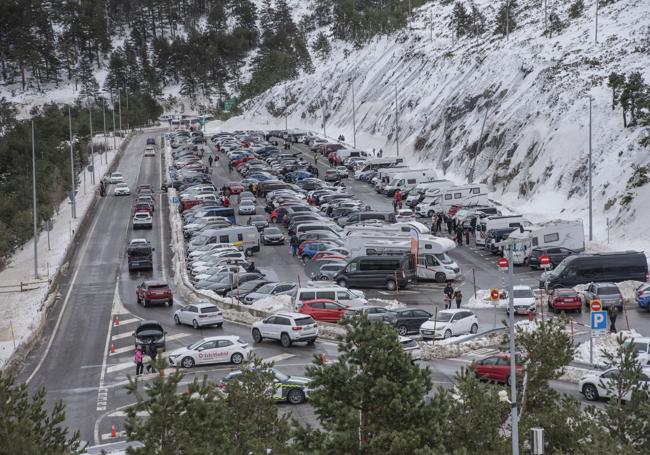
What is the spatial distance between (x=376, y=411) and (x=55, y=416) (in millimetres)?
6341

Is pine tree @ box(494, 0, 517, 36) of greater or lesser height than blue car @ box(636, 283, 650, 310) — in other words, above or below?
above

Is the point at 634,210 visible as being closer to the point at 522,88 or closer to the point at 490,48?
the point at 522,88

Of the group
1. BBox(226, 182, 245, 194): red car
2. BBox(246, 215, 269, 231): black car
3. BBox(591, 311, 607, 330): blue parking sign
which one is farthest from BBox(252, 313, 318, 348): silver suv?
BBox(226, 182, 245, 194): red car

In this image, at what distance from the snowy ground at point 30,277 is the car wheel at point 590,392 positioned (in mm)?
21235

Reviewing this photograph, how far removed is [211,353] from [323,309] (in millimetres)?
7697

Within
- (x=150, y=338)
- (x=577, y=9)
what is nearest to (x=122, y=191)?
(x=150, y=338)

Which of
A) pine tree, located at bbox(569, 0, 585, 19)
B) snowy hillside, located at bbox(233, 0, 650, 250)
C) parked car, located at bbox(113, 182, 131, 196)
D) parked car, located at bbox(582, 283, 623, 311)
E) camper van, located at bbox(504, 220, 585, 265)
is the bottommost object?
parked car, located at bbox(582, 283, 623, 311)

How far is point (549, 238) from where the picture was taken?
53.6 m

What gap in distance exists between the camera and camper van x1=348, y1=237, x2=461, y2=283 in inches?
1997

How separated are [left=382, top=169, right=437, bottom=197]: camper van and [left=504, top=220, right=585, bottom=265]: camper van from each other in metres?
26.7

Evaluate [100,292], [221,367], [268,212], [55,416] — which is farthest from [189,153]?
[55,416]

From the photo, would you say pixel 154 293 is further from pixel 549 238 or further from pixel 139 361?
pixel 549 238

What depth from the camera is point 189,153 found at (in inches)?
4350

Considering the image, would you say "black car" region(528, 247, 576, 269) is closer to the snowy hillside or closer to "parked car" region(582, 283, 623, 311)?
the snowy hillside
